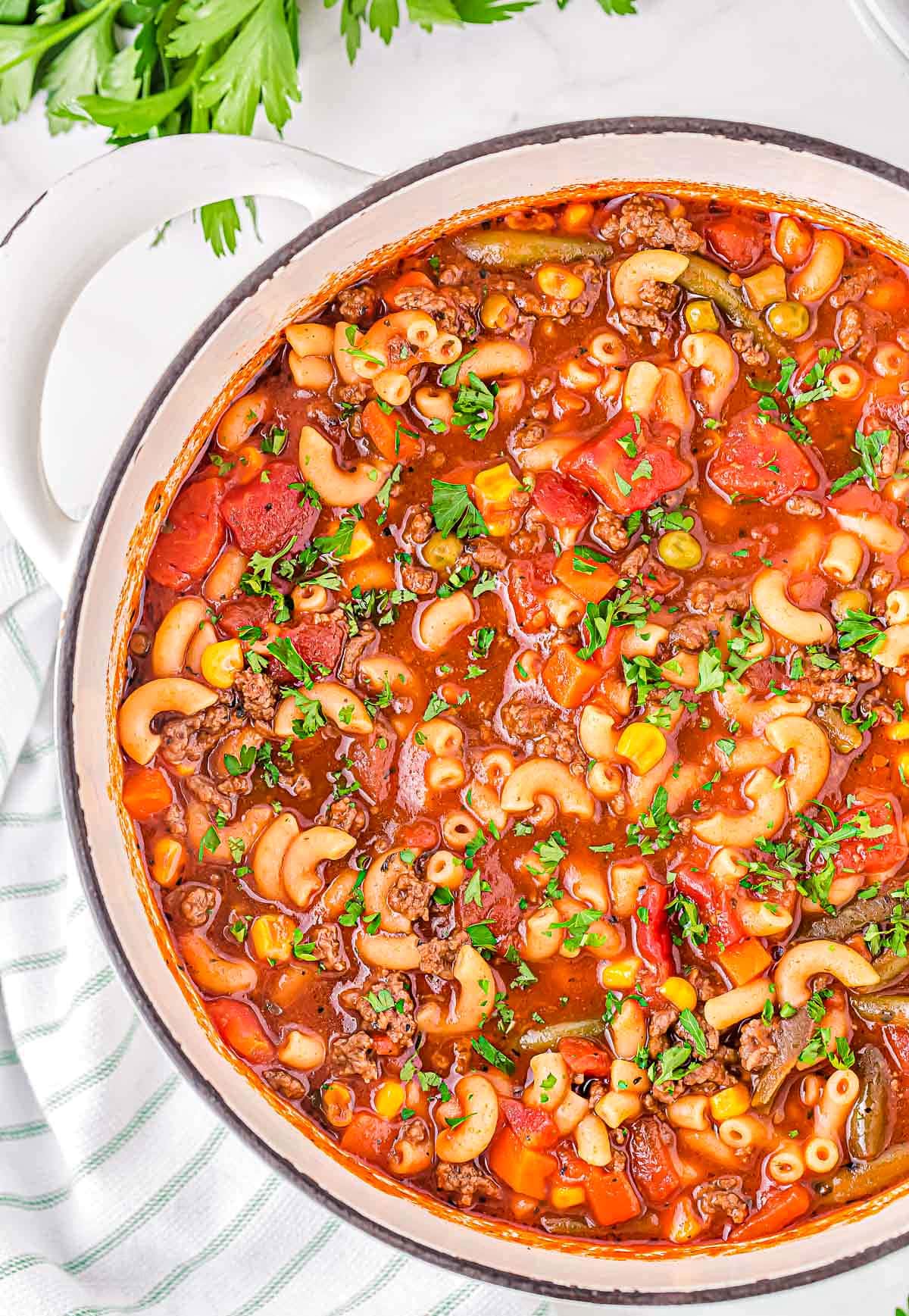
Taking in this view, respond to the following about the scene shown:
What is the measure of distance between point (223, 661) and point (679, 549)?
3.47 ft

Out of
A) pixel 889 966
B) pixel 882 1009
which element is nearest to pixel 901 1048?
pixel 882 1009

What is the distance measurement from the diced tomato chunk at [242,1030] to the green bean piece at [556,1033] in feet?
1.97

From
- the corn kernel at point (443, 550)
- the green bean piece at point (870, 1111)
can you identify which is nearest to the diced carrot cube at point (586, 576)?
the corn kernel at point (443, 550)

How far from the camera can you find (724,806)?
3.00 m

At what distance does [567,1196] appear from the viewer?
9.95ft

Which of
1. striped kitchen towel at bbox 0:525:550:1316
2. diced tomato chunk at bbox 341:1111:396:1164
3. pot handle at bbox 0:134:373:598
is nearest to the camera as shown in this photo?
pot handle at bbox 0:134:373:598

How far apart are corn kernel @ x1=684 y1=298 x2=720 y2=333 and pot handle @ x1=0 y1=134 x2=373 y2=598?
774 mm

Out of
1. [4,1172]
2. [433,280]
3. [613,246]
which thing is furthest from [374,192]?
[4,1172]

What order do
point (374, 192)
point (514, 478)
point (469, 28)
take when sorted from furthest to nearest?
point (469, 28) → point (514, 478) → point (374, 192)

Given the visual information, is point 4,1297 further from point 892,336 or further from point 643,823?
point 892,336

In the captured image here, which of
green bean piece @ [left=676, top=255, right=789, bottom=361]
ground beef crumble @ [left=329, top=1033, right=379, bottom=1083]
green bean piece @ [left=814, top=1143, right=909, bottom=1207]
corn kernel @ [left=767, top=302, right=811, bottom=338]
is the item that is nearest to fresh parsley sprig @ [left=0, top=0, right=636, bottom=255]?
green bean piece @ [left=676, top=255, right=789, bottom=361]

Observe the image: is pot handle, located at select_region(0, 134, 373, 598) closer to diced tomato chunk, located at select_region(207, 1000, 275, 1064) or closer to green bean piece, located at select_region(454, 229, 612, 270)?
green bean piece, located at select_region(454, 229, 612, 270)

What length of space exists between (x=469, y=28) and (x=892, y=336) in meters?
1.32

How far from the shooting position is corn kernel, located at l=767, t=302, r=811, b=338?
113 inches
